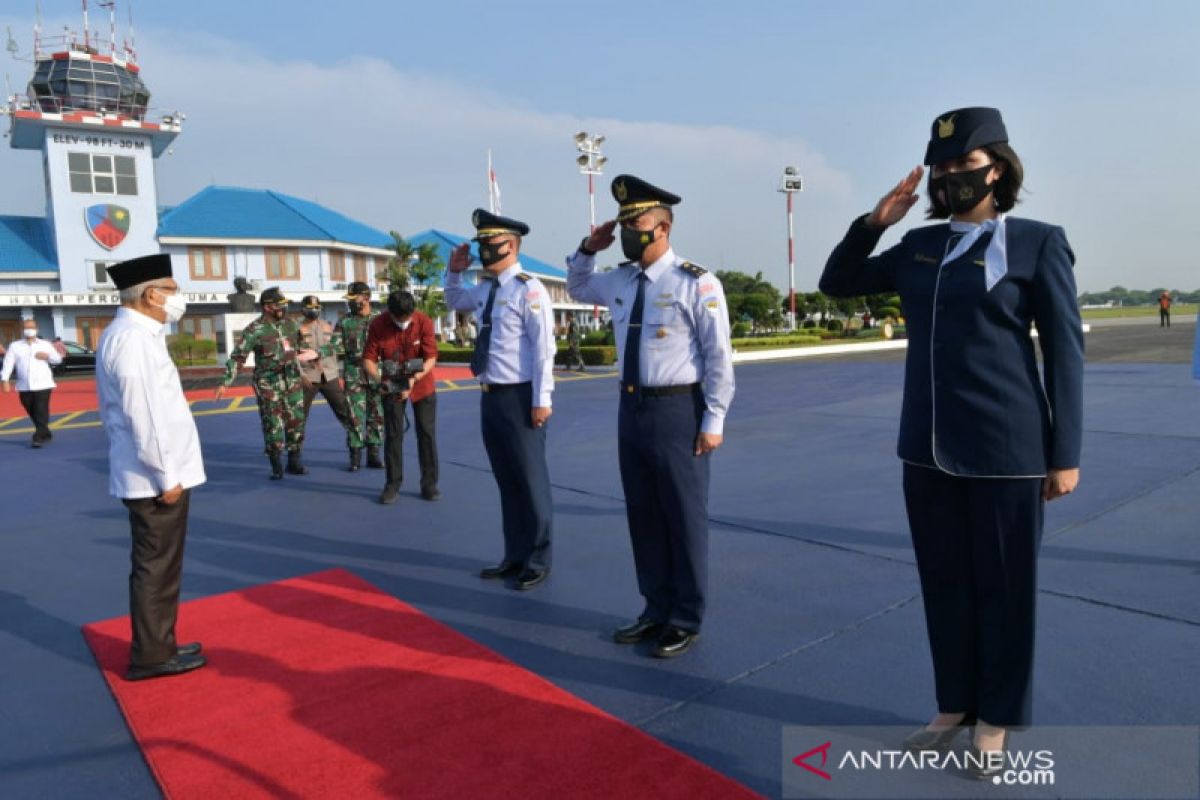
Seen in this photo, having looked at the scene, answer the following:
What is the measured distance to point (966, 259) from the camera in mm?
2309

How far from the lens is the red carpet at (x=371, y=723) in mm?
2432

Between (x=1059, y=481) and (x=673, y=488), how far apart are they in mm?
1493

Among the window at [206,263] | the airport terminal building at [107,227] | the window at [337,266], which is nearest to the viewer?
the airport terminal building at [107,227]

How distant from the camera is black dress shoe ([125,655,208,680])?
130 inches

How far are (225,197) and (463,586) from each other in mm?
40255

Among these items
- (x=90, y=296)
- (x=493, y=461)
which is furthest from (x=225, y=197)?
(x=493, y=461)

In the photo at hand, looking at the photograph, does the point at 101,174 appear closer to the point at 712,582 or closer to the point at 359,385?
the point at 359,385

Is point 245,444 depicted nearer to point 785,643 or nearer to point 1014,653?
point 785,643

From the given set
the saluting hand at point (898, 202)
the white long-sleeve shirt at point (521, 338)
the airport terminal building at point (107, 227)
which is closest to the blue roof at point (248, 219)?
the airport terminal building at point (107, 227)

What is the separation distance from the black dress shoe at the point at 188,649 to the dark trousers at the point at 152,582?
60 mm

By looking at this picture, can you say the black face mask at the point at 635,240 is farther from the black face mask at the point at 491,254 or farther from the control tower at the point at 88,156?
the control tower at the point at 88,156

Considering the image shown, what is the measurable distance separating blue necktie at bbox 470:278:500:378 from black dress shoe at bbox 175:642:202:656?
1923 millimetres

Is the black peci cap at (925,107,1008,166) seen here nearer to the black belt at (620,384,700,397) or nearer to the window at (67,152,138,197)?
the black belt at (620,384,700,397)

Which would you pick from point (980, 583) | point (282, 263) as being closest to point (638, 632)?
point (980, 583)
